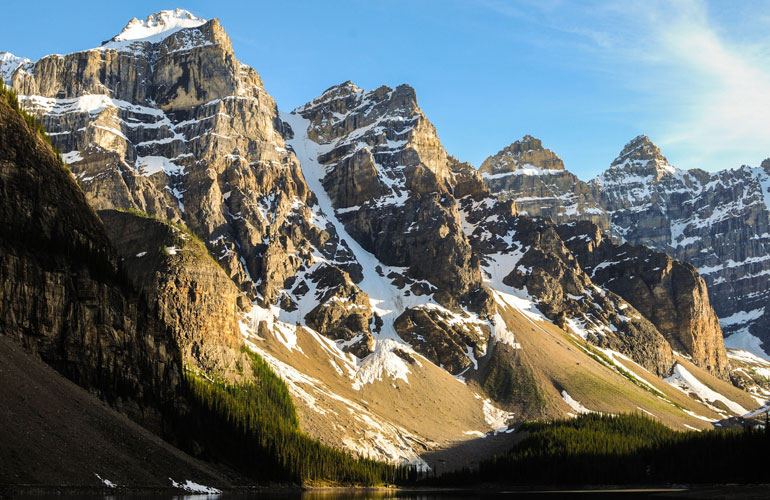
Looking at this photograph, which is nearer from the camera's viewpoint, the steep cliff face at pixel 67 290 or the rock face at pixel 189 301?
the steep cliff face at pixel 67 290

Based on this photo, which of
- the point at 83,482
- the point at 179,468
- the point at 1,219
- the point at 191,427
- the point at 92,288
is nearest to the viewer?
the point at 83,482

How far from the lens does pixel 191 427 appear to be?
425 ft

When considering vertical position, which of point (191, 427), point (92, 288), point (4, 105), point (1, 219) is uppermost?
point (4, 105)

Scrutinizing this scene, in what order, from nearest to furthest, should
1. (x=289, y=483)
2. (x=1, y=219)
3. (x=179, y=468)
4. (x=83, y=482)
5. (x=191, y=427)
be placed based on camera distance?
(x=83, y=482) → (x=179, y=468) → (x=1, y=219) → (x=191, y=427) → (x=289, y=483)

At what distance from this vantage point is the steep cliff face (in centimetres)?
10831

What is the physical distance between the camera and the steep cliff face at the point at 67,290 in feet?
355

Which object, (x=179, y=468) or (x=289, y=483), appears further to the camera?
(x=289, y=483)

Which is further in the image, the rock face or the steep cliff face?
the rock face

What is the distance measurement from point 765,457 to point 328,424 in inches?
3924

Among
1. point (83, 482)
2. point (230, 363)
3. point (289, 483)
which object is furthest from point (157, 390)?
point (230, 363)

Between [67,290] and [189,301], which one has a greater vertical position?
[189,301]

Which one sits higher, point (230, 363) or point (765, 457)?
point (230, 363)

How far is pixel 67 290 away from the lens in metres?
115

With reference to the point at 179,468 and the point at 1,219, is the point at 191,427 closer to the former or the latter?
the point at 179,468
